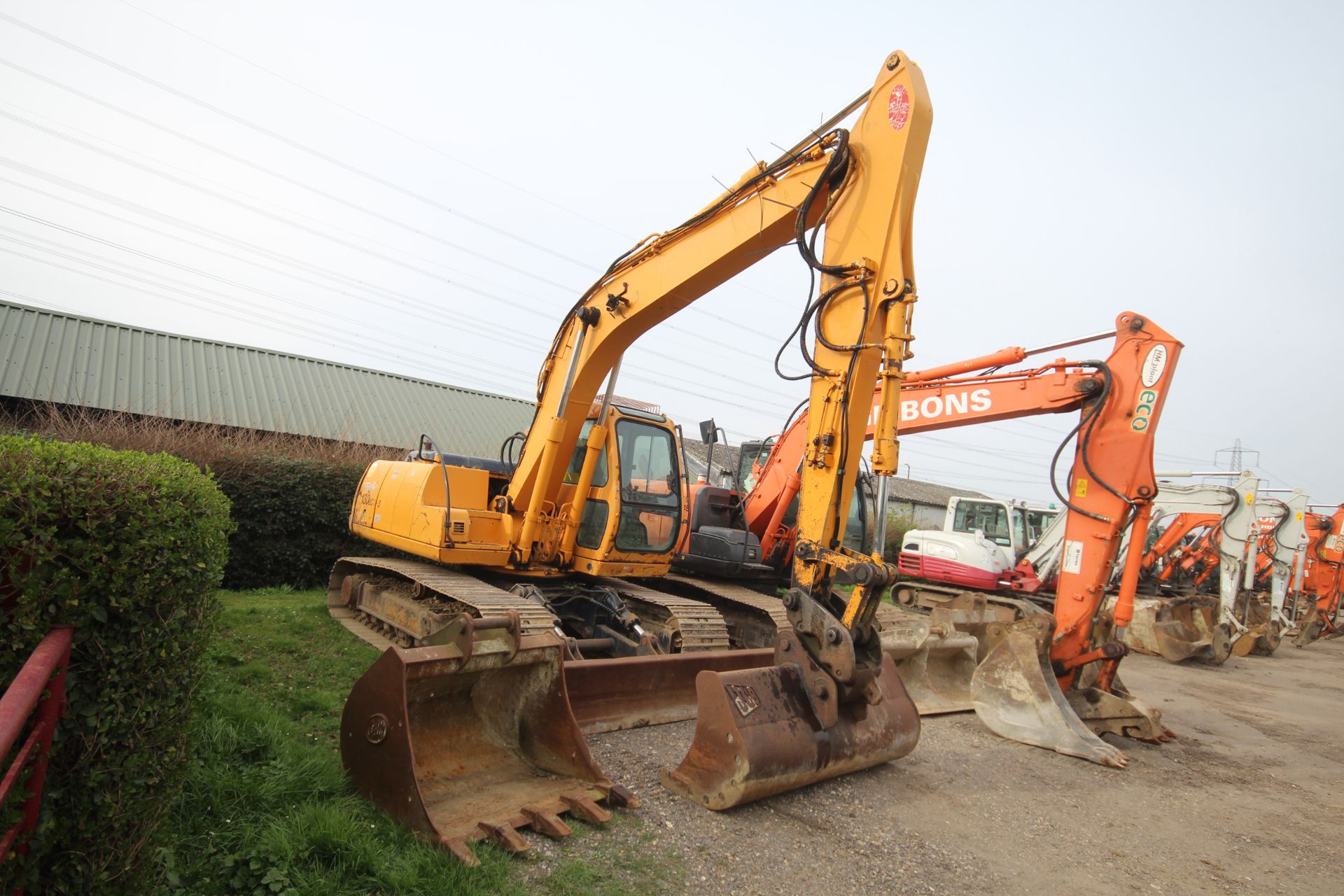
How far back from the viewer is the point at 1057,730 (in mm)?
5684

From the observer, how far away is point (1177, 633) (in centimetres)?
1168

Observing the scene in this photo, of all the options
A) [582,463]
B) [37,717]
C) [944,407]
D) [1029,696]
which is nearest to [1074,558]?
[1029,696]

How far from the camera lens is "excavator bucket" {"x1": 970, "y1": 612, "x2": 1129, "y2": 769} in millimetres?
5609

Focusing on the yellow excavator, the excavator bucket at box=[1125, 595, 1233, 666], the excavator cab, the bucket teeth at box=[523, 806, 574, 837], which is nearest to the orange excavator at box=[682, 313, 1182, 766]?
the excavator cab

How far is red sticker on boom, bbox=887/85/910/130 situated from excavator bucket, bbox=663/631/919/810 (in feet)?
9.88

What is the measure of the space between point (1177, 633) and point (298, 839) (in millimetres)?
12709

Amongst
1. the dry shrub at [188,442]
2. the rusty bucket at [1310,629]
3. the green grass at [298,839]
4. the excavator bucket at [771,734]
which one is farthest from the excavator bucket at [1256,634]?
the dry shrub at [188,442]

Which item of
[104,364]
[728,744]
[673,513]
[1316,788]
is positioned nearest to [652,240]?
[673,513]

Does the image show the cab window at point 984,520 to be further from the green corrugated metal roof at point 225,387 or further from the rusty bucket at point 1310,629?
the green corrugated metal roof at point 225,387

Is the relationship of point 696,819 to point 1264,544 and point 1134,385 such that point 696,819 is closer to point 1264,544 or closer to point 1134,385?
point 1134,385

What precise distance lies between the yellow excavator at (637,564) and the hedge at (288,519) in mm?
3570

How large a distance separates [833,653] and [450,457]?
15.1 feet

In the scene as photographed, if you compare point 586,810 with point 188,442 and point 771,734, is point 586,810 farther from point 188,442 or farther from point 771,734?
point 188,442

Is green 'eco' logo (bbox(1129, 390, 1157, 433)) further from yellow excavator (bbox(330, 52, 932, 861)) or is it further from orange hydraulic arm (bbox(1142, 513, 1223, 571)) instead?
orange hydraulic arm (bbox(1142, 513, 1223, 571))
